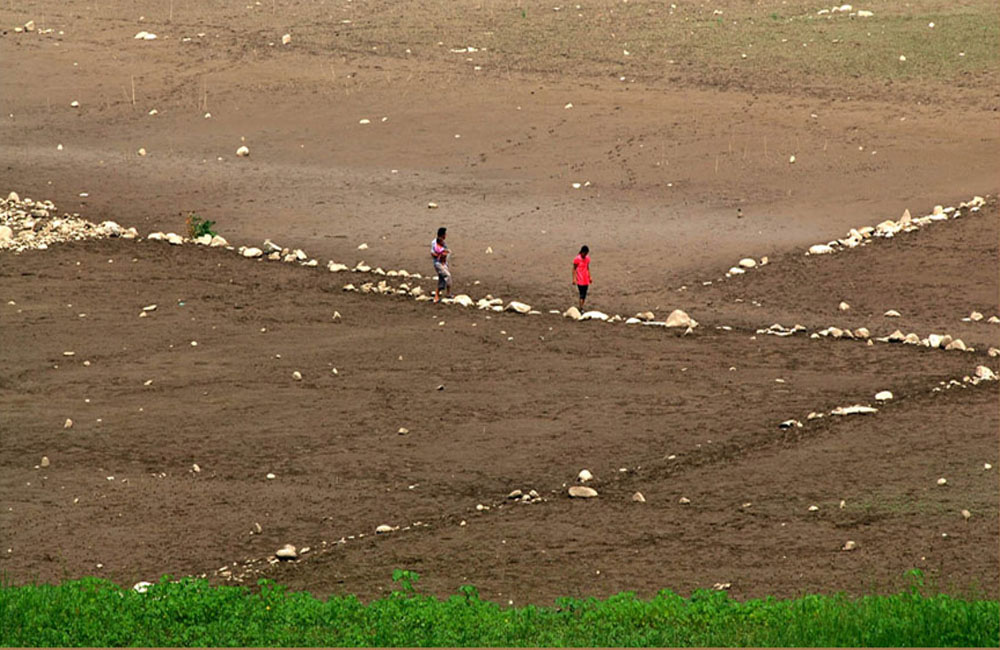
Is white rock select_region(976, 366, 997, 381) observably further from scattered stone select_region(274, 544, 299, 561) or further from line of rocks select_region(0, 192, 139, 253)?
line of rocks select_region(0, 192, 139, 253)

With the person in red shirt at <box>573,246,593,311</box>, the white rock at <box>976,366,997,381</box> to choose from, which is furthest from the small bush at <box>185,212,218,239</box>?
the white rock at <box>976,366,997,381</box>

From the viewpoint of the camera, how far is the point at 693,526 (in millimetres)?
13922

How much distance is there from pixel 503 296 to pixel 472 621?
421 inches

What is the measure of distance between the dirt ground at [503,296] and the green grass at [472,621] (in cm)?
98

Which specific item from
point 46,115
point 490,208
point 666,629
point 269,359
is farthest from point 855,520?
point 46,115

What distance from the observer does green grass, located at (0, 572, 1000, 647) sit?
1109 centimetres

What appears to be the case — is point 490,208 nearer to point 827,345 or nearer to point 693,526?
point 827,345

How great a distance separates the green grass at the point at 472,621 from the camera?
1109 cm

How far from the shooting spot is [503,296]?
21953 millimetres

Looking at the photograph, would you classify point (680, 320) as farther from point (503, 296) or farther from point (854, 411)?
point (854, 411)

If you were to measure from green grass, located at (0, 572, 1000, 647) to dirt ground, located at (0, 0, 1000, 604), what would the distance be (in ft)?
3.20

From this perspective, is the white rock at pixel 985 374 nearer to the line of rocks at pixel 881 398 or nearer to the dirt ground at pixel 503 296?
the line of rocks at pixel 881 398

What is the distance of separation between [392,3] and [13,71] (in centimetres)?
887

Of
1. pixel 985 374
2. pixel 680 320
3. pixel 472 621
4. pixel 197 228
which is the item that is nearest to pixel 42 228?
pixel 197 228
